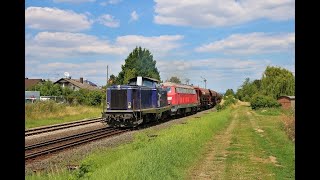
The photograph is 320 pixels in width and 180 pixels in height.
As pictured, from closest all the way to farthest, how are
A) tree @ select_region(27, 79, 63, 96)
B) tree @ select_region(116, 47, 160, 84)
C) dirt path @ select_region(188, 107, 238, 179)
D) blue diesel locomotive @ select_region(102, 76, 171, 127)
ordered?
dirt path @ select_region(188, 107, 238, 179) → blue diesel locomotive @ select_region(102, 76, 171, 127) → tree @ select_region(27, 79, 63, 96) → tree @ select_region(116, 47, 160, 84)

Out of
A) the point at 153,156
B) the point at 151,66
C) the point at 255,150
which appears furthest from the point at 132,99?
the point at 151,66

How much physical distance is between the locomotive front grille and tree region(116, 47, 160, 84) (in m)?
56.9

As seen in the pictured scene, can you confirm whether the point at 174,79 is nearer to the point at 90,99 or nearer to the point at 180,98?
the point at 90,99

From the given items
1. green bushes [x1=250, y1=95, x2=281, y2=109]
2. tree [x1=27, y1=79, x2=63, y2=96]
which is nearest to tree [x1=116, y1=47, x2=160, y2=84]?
tree [x1=27, y1=79, x2=63, y2=96]

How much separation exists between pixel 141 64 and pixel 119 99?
221ft

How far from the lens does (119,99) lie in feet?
86.7

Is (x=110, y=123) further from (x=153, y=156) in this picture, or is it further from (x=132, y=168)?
(x=132, y=168)

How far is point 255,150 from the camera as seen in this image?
55.7 feet

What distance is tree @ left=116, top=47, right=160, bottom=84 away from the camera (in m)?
88.6

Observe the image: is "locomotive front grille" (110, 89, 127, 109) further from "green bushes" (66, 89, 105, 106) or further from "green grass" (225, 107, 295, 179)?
"green bushes" (66, 89, 105, 106)

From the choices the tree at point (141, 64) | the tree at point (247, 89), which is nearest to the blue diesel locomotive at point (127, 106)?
the tree at point (141, 64)
